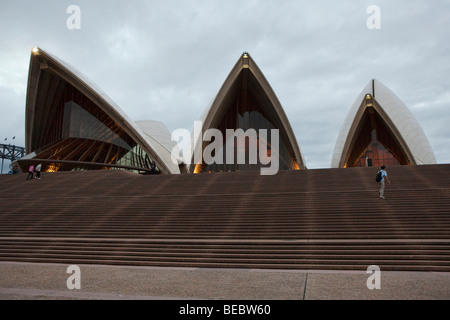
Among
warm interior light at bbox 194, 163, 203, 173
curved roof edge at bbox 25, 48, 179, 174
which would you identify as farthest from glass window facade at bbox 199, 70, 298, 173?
curved roof edge at bbox 25, 48, 179, 174

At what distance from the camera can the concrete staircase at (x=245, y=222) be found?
5871 mm

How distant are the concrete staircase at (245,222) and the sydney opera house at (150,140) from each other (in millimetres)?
11633

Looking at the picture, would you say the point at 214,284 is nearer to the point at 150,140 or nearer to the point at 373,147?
the point at 150,140

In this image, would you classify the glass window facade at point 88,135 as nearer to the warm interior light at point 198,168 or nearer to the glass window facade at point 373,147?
the warm interior light at point 198,168

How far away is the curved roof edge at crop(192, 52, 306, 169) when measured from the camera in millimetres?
22828

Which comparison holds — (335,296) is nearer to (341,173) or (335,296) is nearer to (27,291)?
(27,291)

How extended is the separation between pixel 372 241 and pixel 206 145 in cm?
2144

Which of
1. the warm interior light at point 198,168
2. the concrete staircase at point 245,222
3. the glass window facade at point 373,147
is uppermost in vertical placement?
the glass window facade at point 373,147

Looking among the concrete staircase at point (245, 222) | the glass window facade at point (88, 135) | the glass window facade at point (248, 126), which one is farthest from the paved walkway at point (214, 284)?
the glass window facade at point (248, 126)

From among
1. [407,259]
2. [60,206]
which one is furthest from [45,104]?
[407,259]

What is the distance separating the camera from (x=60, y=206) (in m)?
10.1

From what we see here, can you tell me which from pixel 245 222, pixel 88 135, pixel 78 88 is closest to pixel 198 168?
pixel 88 135

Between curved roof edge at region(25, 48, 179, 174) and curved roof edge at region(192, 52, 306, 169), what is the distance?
3.81m

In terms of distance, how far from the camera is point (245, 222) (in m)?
7.84
